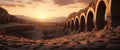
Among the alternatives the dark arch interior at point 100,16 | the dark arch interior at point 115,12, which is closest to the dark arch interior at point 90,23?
the dark arch interior at point 100,16

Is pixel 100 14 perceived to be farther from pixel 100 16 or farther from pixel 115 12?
pixel 115 12

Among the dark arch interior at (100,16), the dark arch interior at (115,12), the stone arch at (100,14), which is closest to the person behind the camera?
the dark arch interior at (115,12)

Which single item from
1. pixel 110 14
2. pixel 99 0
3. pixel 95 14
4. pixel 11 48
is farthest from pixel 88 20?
pixel 11 48

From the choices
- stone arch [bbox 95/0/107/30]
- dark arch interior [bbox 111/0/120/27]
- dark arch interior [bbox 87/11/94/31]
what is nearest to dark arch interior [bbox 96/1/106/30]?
stone arch [bbox 95/0/107/30]

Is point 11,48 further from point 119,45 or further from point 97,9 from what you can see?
point 97,9

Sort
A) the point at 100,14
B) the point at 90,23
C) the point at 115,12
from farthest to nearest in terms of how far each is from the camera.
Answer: the point at 90,23 → the point at 100,14 → the point at 115,12

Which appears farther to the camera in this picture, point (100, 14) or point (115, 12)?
point (100, 14)

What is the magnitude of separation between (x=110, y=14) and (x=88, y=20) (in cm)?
631

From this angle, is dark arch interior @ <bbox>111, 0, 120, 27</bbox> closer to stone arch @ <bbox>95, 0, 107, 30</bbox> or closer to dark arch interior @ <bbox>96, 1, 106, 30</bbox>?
stone arch @ <bbox>95, 0, 107, 30</bbox>

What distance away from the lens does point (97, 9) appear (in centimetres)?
1207

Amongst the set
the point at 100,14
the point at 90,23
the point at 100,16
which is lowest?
the point at 90,23

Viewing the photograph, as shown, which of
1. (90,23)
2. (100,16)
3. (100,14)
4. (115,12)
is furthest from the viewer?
(90,23)

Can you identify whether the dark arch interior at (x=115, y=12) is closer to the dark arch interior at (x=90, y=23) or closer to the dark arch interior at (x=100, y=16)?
the dark arch interior at (x=100, y=16)

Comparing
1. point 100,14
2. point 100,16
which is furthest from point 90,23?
point 100,14
